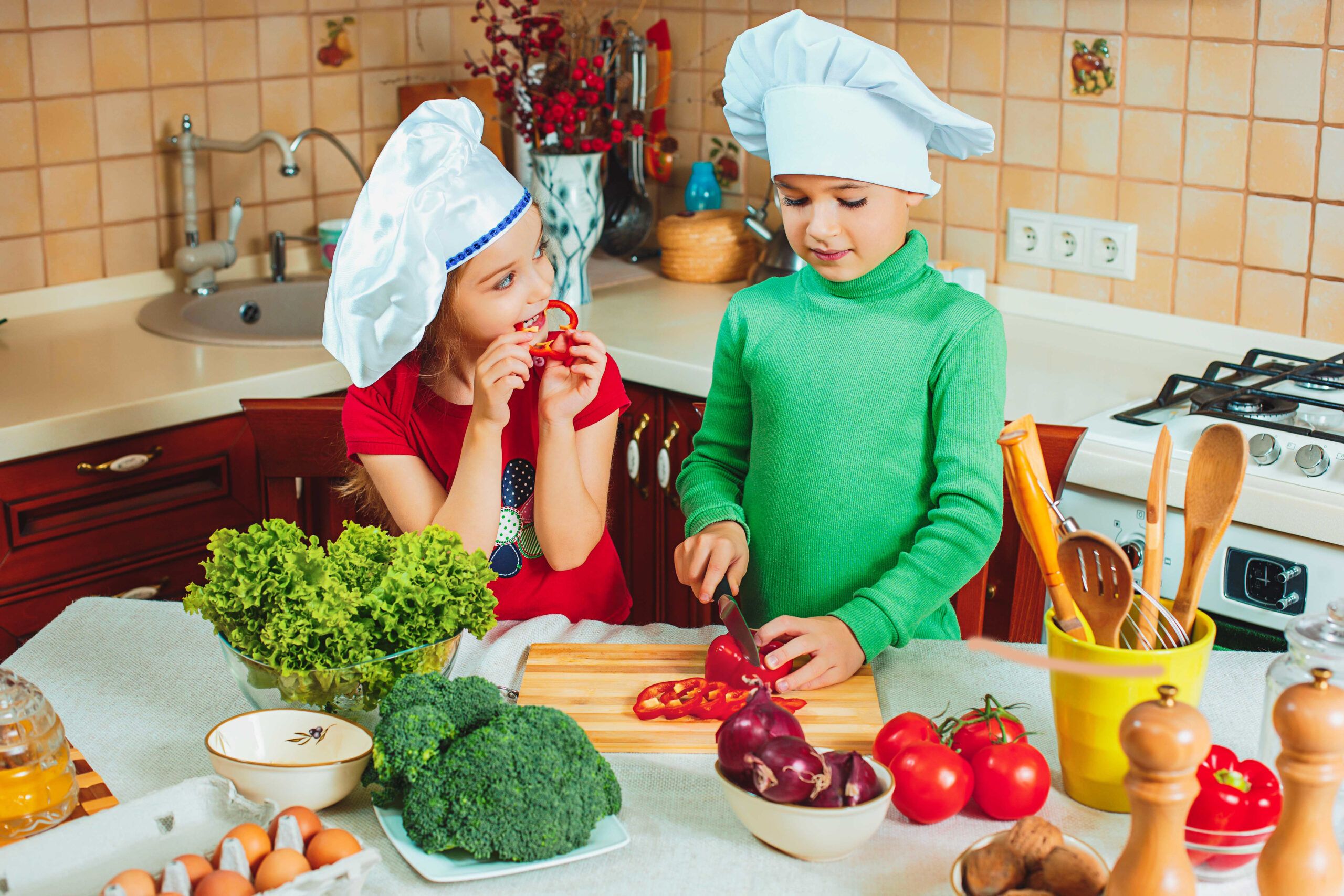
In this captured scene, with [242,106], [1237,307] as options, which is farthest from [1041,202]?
[242,106]

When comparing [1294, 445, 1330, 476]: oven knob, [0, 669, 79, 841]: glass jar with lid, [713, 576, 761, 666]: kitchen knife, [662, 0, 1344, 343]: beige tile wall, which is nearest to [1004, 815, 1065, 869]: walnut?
[713, 576, 761, 666]: kitchen knife

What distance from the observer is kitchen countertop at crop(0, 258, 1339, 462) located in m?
1.77

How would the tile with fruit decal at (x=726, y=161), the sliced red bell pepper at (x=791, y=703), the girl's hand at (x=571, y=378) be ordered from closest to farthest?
the sliced red bell pepper at (x=791, y=703), the girl's hand at (x=571, y=378), the tile with fruit decal at (x=726, y=161)

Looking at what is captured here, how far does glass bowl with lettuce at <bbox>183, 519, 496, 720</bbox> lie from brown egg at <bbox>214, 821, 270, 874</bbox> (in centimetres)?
15

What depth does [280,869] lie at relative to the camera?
748 mm

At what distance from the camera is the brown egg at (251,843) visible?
2.51 ft

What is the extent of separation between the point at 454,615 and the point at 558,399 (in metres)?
0.39

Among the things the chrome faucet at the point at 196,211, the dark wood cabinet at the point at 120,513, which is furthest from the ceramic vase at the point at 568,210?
the dark wood cabinet at the point at 120,513

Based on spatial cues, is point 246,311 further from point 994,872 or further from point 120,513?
point 994,872

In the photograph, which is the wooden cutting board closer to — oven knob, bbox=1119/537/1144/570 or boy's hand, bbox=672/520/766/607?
boy's hand, bbox=672/520/766/607

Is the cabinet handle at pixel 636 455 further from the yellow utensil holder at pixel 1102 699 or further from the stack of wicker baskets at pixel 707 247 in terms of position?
the yellow utensil holder at pixel 1102 699

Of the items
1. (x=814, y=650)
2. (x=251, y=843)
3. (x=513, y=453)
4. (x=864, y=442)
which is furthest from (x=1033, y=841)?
(x=513, y=453)

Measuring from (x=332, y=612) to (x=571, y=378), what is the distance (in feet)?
1.54

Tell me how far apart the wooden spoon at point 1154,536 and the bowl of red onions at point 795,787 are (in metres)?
0.20
